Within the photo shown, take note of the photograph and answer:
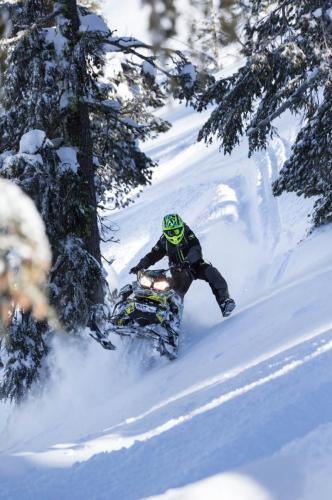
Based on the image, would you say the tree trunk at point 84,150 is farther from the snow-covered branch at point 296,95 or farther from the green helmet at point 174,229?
the snow-covered branch at point 296,95

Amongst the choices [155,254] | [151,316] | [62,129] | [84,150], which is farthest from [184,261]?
[62,129]

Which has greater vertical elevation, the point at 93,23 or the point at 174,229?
the point at 93,23

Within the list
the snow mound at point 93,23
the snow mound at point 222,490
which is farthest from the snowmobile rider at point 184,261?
the snow mound at point 222,490

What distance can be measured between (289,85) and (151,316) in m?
4.64

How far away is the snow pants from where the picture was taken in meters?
8.91

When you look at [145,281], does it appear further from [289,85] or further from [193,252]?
[289,85]

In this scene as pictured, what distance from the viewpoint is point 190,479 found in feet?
9.79

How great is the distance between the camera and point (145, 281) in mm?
8547

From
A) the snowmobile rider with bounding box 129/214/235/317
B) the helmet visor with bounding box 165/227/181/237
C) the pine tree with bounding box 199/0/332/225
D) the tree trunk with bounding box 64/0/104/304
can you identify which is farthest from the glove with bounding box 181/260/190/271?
the pine tree with bounding box 199/0/332/225

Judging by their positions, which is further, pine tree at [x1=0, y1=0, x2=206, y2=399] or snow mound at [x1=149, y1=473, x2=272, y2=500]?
pine tree at [x1=0, y1=0, x2=206, y2=399]

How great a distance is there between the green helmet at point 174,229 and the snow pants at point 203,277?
511 millimetres

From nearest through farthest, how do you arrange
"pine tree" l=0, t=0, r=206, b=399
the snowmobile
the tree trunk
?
the snowmobile, "pine tree" l=0, t=0, r=206, b=399, the tree trunk

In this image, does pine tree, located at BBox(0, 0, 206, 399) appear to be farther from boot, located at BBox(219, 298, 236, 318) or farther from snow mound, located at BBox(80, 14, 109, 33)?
boot, located at BBox(219, 298, 236, 318)

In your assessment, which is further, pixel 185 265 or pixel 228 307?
pixel 185 265
